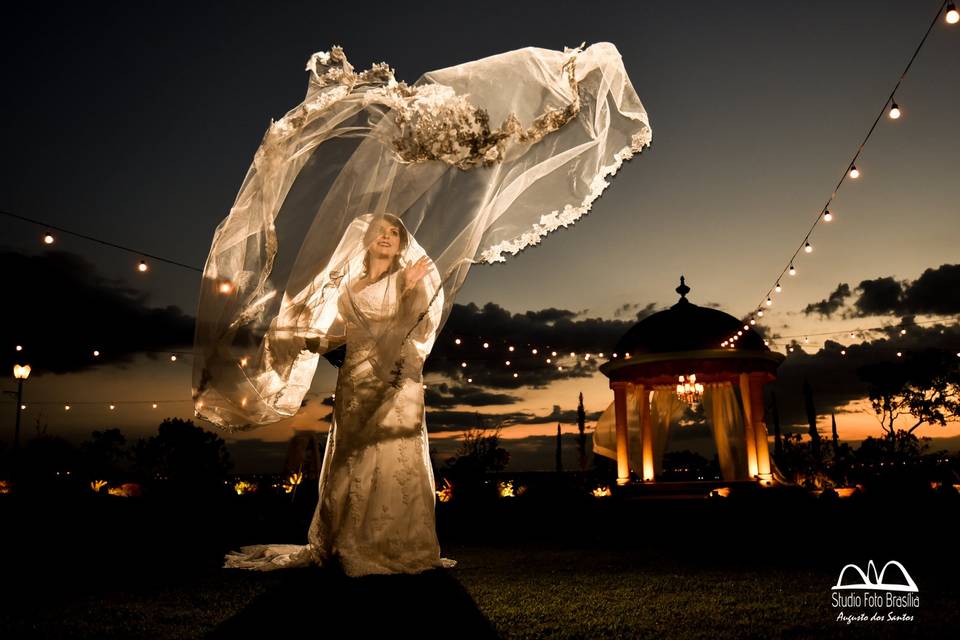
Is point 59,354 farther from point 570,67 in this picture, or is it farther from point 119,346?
point 570,67

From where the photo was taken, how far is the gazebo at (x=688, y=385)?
1318 centimetres

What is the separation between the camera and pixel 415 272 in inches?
150

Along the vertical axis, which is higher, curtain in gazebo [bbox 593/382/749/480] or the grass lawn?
curtain in gazebo [bbox 593/382/749/480]

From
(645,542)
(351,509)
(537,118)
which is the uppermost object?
(537,118)

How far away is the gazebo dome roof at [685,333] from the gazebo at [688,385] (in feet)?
0.06

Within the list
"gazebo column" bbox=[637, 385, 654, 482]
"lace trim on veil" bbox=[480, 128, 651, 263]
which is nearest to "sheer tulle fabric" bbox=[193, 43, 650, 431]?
"lace trim on veil" bbox=[480, 128, 651, 263]

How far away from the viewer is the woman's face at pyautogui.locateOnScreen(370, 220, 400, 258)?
3.86 metres

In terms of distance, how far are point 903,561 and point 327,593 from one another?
3789 millimetres

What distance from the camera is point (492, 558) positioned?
17.2 ft

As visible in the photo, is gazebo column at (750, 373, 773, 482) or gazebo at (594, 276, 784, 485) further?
gazebo at (594, 276, 784, 485)

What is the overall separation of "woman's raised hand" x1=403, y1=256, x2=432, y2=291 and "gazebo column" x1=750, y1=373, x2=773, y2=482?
11.0 m

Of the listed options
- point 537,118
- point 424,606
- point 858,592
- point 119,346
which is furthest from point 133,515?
point 858,592

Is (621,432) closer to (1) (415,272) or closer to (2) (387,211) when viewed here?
(1) (415,272)

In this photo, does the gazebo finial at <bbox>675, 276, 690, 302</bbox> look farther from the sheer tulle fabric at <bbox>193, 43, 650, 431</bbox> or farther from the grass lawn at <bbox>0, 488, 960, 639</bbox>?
the sheer tulle fabric at <bbox>193, 43, 650, 431</bbox>
